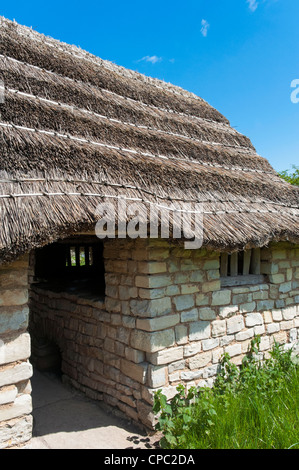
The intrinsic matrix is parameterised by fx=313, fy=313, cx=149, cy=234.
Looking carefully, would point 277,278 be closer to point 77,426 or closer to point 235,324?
point 235,324

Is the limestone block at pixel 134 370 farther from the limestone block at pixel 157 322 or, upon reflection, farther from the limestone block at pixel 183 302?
the limestone block at pixel 183 302

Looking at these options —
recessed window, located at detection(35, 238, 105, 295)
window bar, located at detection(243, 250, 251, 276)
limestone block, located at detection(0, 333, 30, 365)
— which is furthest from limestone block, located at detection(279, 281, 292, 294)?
limestone block, located at detection(0, 333, 30, 365)

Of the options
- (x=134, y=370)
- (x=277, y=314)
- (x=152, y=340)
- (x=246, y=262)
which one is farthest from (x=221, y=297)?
(x=134, y=370)

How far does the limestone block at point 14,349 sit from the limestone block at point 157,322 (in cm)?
112

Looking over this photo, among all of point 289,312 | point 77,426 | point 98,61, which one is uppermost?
point 98,61

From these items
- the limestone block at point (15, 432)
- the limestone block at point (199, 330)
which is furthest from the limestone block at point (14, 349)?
the limestone block at point (199, 330)

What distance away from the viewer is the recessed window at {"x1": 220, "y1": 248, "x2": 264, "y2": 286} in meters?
4.11

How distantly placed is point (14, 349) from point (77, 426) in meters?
1.36

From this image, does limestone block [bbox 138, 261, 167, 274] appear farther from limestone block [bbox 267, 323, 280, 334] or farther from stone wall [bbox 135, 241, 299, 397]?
limestone block [bbox 267, 323, 280, 334]

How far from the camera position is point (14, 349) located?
2.54m

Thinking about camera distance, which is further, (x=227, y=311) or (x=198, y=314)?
(x=227, y=311)

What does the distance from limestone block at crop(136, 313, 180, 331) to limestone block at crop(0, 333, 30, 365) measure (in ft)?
3.66
